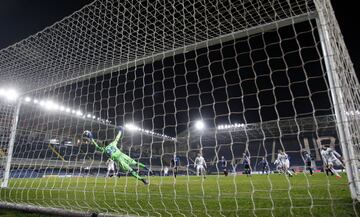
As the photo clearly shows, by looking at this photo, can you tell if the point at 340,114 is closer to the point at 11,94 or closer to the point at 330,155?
the point at 11,94

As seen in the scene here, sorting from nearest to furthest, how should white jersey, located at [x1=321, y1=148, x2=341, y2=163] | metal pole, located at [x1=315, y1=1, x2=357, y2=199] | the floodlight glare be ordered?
metal pole, located at [x1=315, y1=1, x2=357, y2=199]
the floodlight glare
white jersey, located at [x1=321, y1=148, x2=341, y2=163]

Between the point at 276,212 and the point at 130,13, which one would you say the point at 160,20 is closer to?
the point at 130,13

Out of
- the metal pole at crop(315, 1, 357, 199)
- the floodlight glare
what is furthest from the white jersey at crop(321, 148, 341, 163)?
the floodlight glare

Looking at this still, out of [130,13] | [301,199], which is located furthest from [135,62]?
[301,199]

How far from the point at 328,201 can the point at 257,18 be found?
121 inches

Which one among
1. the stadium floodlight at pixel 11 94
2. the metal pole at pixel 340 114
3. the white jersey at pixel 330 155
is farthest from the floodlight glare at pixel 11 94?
the white jersey at pixel 330 155

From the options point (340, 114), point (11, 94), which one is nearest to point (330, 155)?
point (340, 114)

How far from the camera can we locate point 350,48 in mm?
15172

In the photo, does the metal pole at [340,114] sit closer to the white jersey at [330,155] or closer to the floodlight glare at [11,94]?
the floodlight glare at [11,94]

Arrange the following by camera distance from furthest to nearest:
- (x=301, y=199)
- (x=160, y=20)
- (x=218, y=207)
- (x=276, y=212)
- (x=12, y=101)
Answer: (x=12, y=101) < (x=160, y=20) < (x=301, y=199) < (x=218, y=207) < (x=276, y=212)

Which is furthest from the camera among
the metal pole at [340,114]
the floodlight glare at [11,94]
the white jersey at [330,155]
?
the white jersey at [330,155]

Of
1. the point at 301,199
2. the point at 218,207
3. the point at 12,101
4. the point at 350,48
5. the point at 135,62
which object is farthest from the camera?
the point at 350,48

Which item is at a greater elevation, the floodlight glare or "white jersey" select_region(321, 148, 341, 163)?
the floodlight glare

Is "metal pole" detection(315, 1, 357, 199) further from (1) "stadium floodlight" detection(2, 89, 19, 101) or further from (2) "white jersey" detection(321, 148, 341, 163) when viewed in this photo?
(2) "white jersey" detection(321, 148, 341, 163)
